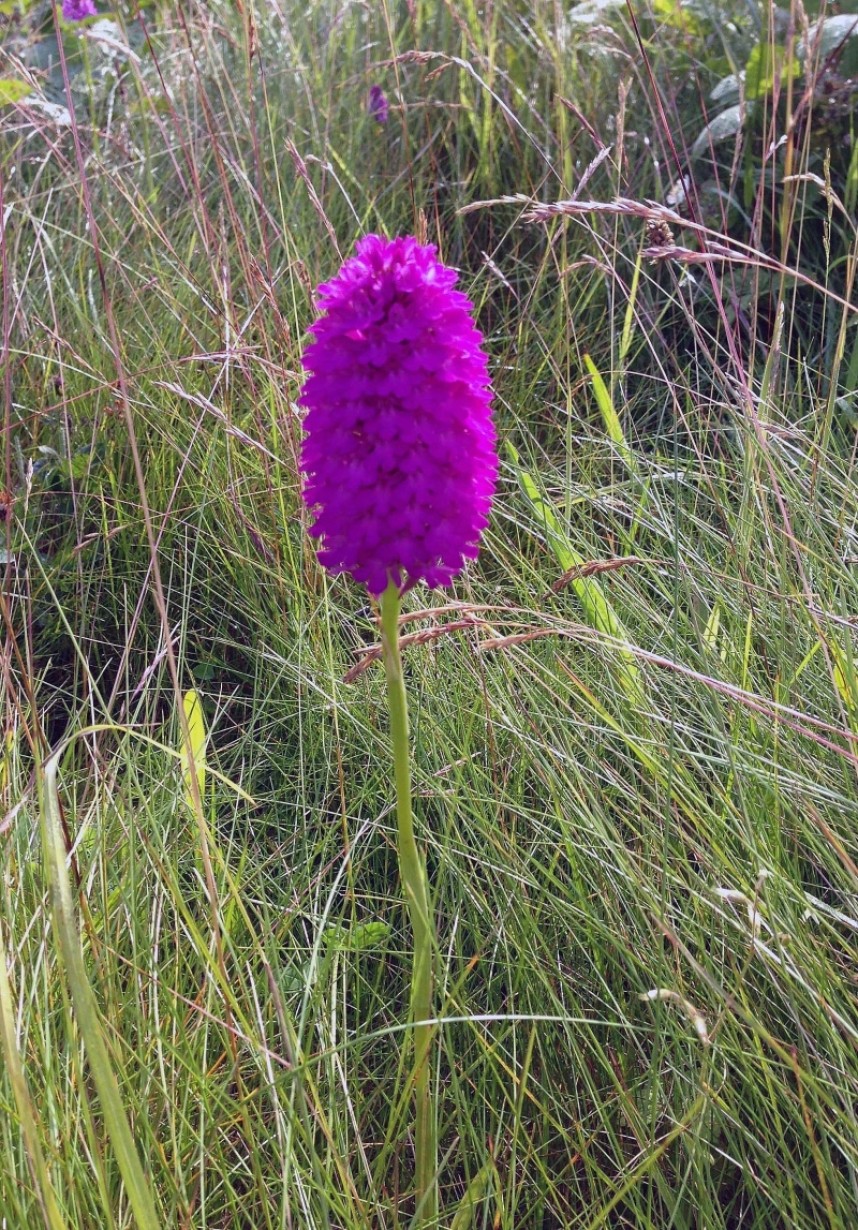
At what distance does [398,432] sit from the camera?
1.02m

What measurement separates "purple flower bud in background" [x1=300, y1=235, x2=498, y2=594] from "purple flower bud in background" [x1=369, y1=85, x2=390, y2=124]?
103 inches

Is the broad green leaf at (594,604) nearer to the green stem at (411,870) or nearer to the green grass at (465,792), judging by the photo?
the green grass at (465,792)

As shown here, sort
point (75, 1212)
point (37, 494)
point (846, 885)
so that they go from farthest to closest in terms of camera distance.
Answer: point (37, 494)
point (846, 885)
point (75, 1212)

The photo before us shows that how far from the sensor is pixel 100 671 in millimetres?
2314

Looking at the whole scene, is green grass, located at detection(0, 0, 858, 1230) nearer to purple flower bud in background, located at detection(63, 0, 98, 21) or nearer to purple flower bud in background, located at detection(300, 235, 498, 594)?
purple flower bud in background, located at detection(300, 235, 498, 594)

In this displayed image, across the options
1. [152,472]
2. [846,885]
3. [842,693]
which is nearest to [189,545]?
[152,472]

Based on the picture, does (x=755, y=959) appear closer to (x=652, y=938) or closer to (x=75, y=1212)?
(x=652, y=938)

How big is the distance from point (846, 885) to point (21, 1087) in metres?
1.00

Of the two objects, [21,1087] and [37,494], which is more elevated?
[21,1087]

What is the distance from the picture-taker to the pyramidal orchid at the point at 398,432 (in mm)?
1021

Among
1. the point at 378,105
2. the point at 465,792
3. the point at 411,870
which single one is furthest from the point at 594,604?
the point at 378,105

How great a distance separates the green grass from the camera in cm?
125

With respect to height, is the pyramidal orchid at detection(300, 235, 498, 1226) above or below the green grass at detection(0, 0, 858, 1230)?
above

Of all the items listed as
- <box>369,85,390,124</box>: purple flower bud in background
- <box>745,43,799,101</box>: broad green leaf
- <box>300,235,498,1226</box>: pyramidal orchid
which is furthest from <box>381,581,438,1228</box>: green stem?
<box>369,85,390,124</box>: purple flower bud in background
